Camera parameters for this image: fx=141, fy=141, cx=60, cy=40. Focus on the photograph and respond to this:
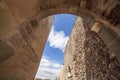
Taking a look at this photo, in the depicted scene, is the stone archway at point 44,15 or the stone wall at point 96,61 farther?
the stone wall at point 96,61

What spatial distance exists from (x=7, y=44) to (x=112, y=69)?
86.2 inches

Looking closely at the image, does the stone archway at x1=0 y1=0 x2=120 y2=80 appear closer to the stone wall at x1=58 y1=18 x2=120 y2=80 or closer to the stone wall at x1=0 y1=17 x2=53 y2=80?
the stone wall at x1=0 y1=17 x2=53 y2=80

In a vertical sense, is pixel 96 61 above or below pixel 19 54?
above

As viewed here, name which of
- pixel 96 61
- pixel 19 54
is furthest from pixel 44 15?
pixel 96 61

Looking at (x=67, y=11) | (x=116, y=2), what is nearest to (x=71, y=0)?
(x=67, y=11)

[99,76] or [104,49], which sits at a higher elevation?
[104,49]

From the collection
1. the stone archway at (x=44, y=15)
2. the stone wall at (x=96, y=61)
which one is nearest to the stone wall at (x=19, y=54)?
the stone archway at (x=44, y=15)

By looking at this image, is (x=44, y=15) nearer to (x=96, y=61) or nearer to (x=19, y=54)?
(x=19, y=54)

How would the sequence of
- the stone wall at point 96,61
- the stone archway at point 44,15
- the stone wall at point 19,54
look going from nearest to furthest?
the stone archway at point 44,15, the stone wall at point 19,54, the stone wall at point 96,61

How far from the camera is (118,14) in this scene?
1933 millimetres

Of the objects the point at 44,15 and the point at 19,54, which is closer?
the point at 44,15

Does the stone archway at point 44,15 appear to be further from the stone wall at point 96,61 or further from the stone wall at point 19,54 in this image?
the stone wall at point 96,61

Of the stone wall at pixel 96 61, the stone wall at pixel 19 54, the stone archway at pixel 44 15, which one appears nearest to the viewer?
the stone archway at pixel 44 15

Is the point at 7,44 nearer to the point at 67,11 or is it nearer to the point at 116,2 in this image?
the point at 67,11
